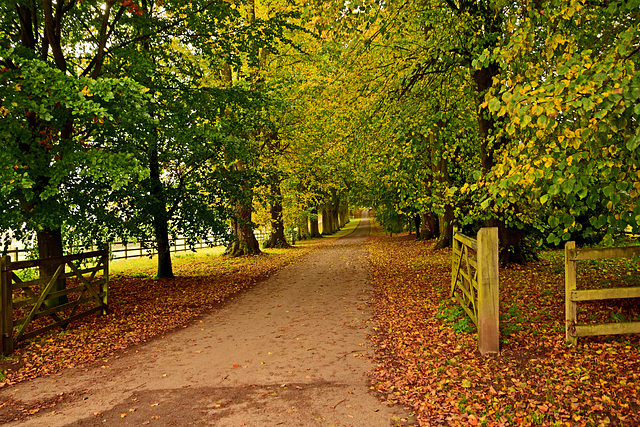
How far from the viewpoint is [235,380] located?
5.71m

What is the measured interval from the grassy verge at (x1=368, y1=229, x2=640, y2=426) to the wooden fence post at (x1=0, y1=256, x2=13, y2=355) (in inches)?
231

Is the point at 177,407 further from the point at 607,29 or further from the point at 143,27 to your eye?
the point at 143,27

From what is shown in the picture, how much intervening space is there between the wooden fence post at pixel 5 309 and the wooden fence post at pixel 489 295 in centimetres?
726

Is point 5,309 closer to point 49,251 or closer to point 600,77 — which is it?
point 49,251

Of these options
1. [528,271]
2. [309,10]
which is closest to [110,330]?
[309,10]

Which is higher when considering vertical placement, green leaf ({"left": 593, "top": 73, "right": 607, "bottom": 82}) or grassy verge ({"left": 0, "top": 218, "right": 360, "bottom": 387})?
green leaf ({"left": 593, "top": 73, "right": 607, "bottom": 82})

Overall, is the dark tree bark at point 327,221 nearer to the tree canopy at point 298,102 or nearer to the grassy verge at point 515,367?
the tree canopy at point 298,102

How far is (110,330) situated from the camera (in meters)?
8.46

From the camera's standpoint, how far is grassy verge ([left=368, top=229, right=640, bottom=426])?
14.2 feet

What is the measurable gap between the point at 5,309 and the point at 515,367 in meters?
7.64

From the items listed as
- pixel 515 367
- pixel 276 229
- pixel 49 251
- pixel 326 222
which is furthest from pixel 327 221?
pixel 515 367

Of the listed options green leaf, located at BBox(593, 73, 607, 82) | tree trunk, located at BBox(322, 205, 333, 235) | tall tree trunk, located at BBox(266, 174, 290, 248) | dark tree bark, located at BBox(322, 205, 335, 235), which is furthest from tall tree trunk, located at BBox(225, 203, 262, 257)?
tree trunk, located at BBox(322, 205, 333, 235)

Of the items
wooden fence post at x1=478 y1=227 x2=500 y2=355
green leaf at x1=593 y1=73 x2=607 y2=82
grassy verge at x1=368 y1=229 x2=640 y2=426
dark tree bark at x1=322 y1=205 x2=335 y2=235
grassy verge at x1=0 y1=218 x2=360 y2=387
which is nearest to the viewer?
green leaf at x1=593 y1=73 x2=607 y2=82

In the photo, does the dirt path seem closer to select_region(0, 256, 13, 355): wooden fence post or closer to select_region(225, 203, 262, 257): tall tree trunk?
select_region(0, 256, 13, 355): wooden fence post
